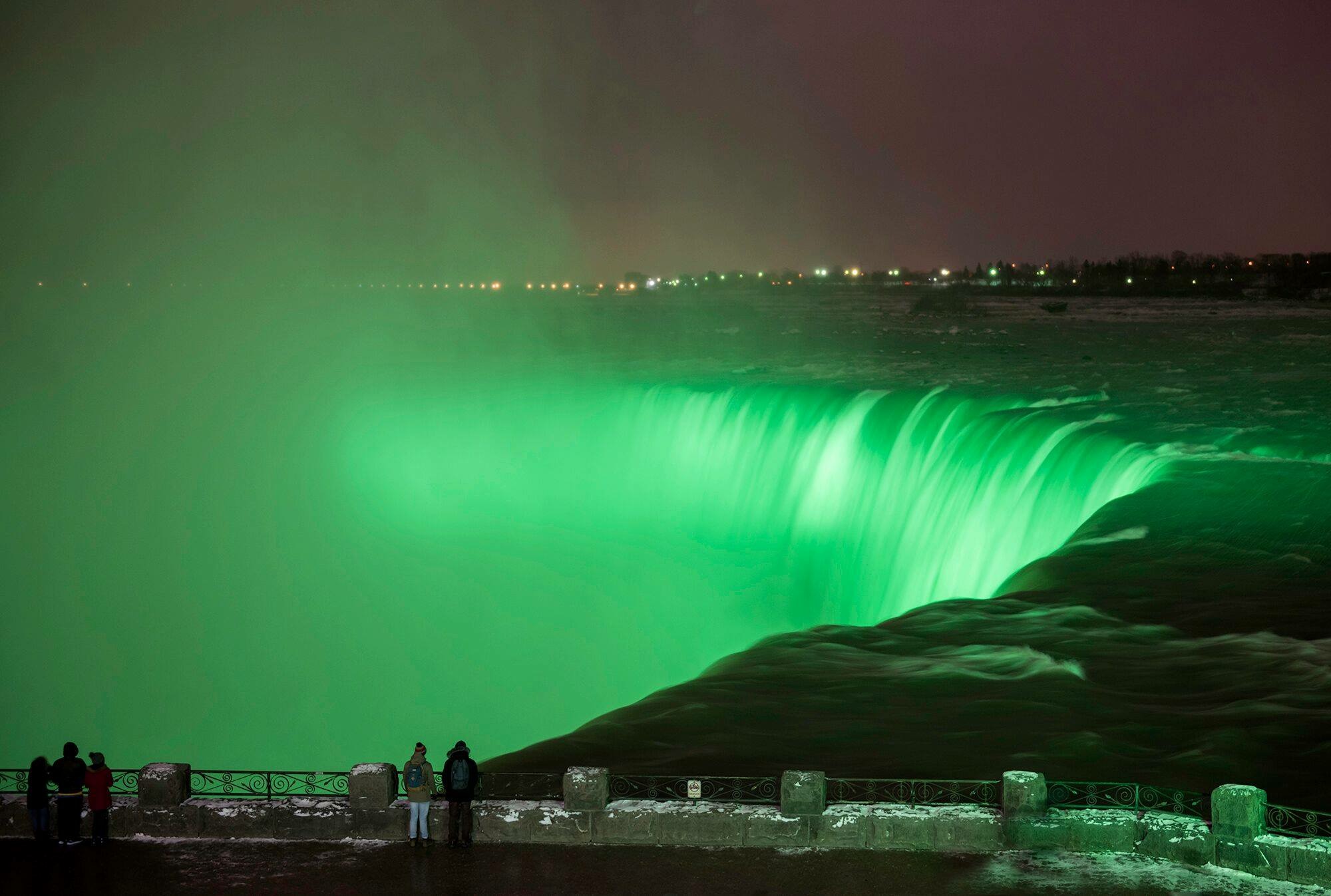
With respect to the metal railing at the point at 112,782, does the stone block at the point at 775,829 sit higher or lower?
lower

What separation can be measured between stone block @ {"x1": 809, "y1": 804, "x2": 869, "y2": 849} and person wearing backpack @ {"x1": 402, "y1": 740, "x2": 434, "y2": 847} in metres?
3.06

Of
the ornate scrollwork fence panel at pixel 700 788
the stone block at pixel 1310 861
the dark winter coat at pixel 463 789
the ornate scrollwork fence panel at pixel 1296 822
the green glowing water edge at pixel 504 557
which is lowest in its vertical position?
the stone block at pixel 1310 861

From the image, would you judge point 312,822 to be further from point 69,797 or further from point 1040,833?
point 1040,833

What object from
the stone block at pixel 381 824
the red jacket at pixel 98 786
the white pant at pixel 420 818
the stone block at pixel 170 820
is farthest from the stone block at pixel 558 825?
the red jacket at pixel 98 786

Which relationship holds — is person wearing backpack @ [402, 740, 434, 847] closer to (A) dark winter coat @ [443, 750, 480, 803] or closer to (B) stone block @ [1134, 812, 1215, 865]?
(A) dark winter coat @ [443, 750, 480, 803]

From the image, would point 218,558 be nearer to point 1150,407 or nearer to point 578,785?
point 1150,407

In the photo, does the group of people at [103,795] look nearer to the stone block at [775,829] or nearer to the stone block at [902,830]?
the stone block at [775,829]

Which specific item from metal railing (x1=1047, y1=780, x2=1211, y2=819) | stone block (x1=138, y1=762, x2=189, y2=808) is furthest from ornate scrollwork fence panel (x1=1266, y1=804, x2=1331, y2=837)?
stone block (x1=138, y1=762, x2=189, y2=808)

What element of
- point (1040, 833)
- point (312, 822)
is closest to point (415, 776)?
point (312, 822)

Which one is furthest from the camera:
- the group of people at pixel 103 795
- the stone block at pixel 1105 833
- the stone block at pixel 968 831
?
the group of people at pixel 103 795

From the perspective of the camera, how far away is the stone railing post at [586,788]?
988cm

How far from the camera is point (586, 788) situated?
32.5 feet

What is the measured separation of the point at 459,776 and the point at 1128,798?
5.49m

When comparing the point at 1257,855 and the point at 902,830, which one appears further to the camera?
the point at 902,830
